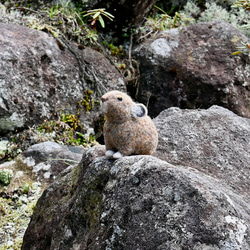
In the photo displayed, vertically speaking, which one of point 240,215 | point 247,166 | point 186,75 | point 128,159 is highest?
point 240,215

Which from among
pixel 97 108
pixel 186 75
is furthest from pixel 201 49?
pixel 97 108

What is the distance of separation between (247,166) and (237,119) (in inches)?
38.0

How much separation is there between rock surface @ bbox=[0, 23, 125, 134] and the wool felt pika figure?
302cm

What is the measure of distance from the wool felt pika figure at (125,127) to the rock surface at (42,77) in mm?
3018

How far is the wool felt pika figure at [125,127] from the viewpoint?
10.6 feet

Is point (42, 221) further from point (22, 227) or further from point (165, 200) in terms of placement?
point (165, 200)

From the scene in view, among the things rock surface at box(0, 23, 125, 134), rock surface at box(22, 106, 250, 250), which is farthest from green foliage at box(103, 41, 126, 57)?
rock surface at box(22, 106, 250, 250)

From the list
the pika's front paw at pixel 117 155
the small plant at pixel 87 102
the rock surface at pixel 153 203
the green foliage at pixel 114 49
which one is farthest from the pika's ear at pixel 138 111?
the green foliage at pixel 114 49

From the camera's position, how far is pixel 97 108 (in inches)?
264

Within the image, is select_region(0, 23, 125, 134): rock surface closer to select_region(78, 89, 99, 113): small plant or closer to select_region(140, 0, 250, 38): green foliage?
select_region(78, 89, 99, 113): small plant

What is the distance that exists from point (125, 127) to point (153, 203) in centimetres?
86

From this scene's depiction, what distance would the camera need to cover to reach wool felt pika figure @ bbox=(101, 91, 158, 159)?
322 cm

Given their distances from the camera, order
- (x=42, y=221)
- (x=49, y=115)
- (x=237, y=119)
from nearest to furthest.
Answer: (x=42, y=221), (x=237, y=119), (x=49, y=115)

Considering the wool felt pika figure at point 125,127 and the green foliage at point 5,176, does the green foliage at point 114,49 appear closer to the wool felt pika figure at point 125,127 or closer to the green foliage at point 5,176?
the green foliage at point 5,176
